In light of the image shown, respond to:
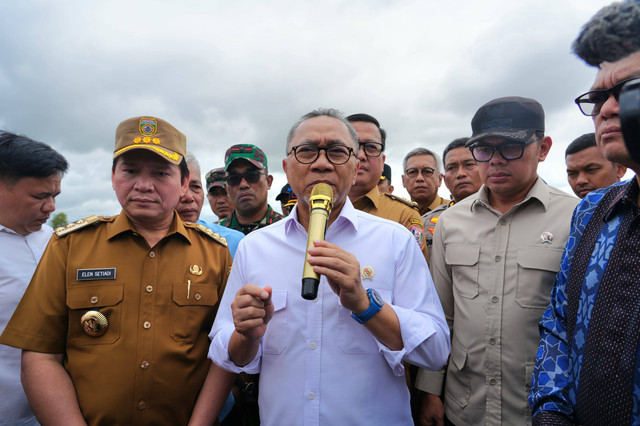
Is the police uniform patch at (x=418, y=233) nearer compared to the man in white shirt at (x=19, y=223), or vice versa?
the man in white shirt at (x=19, y=223)

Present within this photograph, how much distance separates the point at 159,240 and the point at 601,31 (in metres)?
2.67

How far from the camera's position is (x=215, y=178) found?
22.3ft

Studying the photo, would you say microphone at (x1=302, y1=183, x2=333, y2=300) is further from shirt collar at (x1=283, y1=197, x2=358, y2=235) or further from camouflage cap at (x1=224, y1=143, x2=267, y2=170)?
camouflage cap at (x1=224, y1=143, x2=267, y2=170)

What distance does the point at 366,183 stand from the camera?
3797 mm

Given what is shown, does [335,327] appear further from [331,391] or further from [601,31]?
[601,31]

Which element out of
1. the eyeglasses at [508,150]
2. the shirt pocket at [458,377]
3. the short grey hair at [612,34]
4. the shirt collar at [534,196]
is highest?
the short grey hair at [612,34]

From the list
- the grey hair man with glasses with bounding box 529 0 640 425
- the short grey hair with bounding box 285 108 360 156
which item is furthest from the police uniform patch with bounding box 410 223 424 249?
the grey hair man with glasses with bounding box 529 0 640 425

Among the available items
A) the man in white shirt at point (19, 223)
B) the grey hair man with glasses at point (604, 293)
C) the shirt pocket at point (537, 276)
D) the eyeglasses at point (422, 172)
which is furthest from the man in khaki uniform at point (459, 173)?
the man in white shirt at point (19, 223)

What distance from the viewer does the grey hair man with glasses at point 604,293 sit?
145 cm

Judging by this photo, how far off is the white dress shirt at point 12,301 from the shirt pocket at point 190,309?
1.27 m

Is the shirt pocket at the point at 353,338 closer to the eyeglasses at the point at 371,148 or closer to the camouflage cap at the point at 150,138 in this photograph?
the camouflage cap at the point at 150,138

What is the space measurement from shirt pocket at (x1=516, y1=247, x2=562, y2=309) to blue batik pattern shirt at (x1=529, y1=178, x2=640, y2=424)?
0.51m

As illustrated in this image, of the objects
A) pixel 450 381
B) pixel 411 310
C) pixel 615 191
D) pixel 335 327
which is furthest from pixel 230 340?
pixel 615 191

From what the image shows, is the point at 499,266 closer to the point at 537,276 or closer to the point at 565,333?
the point at 537,276
